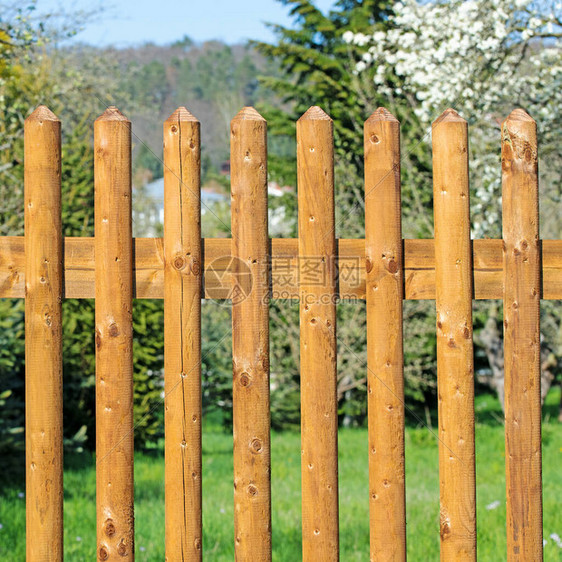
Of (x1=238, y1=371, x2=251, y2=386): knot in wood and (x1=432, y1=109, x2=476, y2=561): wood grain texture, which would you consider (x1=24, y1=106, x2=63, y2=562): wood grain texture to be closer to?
(x1=238, y1=371, x2=251, y2=386): knot in wood

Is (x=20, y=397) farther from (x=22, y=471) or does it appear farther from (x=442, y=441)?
(x=442, y=441)

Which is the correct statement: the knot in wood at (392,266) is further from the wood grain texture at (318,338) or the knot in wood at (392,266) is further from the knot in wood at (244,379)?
the knot in wood at (244,379)

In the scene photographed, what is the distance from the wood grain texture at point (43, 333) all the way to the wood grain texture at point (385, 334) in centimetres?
105

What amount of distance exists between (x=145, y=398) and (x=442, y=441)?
5.26m

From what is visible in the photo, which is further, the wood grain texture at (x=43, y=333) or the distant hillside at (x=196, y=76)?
the distant hillside at (x=196, y=76)

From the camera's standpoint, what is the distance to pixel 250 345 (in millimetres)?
2256

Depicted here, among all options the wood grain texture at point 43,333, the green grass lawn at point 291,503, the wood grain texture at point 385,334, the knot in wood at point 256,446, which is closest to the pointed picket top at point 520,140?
the wood grain texture at point 385,334

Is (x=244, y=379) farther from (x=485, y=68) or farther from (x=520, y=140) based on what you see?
(x=485, y=68)

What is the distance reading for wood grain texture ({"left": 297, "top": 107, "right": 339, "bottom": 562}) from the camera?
7.41 feet

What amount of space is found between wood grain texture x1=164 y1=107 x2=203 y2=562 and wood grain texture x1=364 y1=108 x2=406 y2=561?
0.59 metres

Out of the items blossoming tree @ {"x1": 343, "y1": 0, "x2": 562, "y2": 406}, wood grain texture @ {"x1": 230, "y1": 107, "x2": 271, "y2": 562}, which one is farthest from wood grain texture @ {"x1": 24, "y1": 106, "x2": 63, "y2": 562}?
blossoming tree @ {"x1": 343, "y1": 0, "x2": 562, "y2": 406}

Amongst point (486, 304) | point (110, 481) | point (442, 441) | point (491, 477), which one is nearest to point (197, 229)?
point (110, 481)

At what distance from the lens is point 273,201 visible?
1227 centimetres

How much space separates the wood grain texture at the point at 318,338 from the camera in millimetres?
2258
